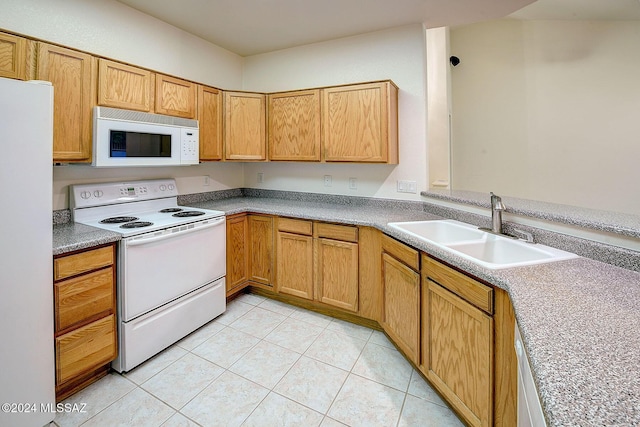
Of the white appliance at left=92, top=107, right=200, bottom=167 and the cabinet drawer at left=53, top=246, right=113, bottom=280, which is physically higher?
the white appliance at left=92, top=107, right=200, bottom=167

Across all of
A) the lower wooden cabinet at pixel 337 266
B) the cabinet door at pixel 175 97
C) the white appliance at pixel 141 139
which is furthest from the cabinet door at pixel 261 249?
the cabinet door at pixel 175 97

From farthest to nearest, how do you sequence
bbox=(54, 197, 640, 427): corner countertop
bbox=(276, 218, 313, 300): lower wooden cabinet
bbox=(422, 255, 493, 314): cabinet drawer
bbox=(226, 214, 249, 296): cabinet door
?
bbox=(226, 214, 249, 296): cabinet door, bbox=(276, 218, 313, 300): lower wooden cabinet, bbox=(422, 255, 493, 314): cabinet drawer, bbox=(54, 197, 640, 427): corner countertop

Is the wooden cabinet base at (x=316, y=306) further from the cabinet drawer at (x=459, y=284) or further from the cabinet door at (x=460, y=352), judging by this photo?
the cabinet drawer at (x=459, y=284)

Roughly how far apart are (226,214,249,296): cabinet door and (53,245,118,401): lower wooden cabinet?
97cm

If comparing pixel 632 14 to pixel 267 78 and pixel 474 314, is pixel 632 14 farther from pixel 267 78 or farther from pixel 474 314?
pixel 474 314

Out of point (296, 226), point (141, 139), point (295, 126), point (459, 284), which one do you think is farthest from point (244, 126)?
point (459, 284)

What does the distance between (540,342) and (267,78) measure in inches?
134

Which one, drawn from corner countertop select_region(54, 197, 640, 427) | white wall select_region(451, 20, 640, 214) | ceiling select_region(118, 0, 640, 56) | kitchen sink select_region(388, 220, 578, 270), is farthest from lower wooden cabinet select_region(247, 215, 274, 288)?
white wall select_region(451, 20, 640, 214)

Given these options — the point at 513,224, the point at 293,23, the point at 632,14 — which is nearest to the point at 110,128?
the point at 293,23

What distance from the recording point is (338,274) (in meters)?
2.44

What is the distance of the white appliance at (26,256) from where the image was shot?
127cm

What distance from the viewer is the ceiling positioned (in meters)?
2.30

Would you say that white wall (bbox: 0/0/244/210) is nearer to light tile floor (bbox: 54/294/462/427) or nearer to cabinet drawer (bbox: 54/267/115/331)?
cabinet drawer (bbox: 54/267/115/331)

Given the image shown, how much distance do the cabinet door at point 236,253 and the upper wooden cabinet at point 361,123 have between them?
3.26ft
